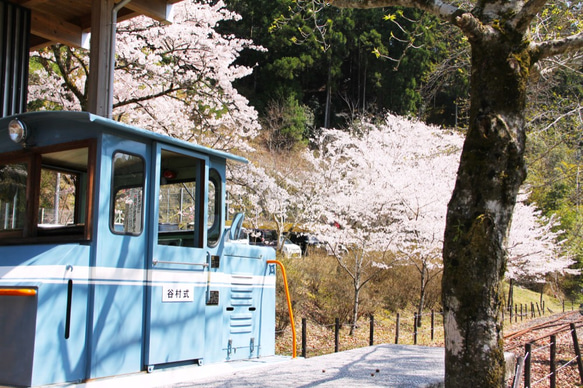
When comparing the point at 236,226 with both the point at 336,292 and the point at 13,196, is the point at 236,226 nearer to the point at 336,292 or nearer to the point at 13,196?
the point at 13,196

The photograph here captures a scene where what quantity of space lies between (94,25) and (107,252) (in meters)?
3.69

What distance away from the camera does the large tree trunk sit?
403 cm

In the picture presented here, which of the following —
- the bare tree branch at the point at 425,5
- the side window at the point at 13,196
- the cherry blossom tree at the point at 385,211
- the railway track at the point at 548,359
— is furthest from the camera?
the cherry blossom tree at the point at 385,211

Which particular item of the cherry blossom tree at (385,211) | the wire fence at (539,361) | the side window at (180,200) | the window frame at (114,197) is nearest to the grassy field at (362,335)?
the cherry blossom tree at (385,211)

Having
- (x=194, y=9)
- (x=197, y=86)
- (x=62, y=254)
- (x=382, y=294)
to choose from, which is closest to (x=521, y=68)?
(x=62, y=254)

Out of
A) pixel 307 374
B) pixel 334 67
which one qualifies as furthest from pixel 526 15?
pixel 334 67

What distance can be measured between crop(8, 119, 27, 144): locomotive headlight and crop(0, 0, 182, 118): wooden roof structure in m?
1.90

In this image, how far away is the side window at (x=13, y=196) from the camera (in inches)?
198

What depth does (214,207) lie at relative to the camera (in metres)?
6.06

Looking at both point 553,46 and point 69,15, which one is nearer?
point 553,46

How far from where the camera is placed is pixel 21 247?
4.48 metres

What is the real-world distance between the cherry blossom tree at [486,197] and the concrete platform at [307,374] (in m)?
0.90

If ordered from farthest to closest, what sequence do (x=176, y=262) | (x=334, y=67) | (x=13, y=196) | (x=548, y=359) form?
(x=334, y=67)
(x=548, y=359)
(x=176, y=262)
(x=13, y=196)

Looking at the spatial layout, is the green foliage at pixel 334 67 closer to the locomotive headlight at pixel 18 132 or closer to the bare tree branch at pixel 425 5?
the bare tree branch at pixel 425 5
